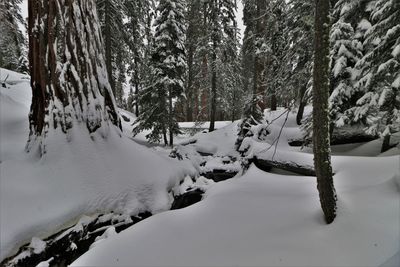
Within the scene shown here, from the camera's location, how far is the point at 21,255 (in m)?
4.21

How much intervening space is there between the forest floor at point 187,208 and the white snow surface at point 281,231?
0.04 ft

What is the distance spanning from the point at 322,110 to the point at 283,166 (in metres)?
3.52

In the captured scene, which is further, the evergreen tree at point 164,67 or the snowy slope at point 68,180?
the evergreen tree at point 164,67

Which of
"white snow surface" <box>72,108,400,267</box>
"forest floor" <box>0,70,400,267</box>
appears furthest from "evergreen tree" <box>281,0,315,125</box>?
"white snow surface" <box>72,108,400,267</box>

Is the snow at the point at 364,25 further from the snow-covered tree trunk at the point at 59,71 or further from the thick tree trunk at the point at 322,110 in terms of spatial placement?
the snow-covered tree trunk at the point at 59,71

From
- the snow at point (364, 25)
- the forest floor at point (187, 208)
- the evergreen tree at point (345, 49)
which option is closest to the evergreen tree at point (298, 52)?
the evergreen tree at point (345, 49)

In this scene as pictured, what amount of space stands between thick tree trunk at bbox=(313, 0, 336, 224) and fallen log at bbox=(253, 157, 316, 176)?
2716 mm

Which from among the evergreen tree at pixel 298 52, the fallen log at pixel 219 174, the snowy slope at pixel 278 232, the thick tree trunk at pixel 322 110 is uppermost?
the evergreen tree at pixel 298 52

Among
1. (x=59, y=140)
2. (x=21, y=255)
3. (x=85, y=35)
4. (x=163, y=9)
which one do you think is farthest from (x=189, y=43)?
(x=21, y=255)

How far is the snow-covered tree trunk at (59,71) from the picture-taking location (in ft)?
19.3

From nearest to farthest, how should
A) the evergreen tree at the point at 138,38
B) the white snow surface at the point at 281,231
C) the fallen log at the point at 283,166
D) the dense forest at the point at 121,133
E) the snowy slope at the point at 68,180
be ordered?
the white snow surface at the point at 281,231 → the dense forest at the point at 121,133 → the snowy slope at the point at 68,180 → the fallen log at the point at 283,166 → the evergreen tree at the point at 138,38

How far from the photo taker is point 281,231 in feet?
13.0

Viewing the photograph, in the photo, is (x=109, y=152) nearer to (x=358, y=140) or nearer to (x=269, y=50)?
(x=358, y=140)

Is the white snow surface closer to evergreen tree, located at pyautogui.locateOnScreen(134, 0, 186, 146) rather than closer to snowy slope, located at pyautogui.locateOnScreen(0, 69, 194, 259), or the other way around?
snowy slope, located at pyautogui.locateOnScreen(0, 69, 194, 259)
